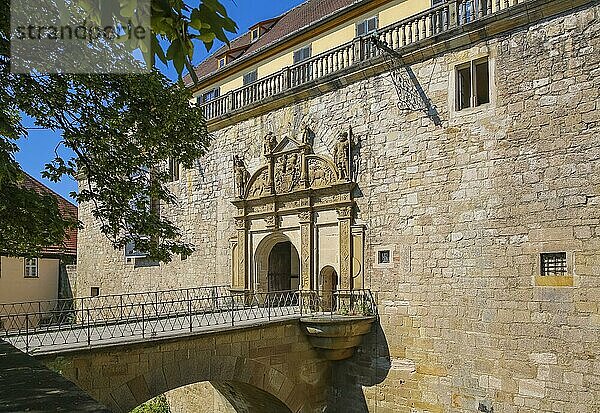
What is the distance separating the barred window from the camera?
28.7 ft

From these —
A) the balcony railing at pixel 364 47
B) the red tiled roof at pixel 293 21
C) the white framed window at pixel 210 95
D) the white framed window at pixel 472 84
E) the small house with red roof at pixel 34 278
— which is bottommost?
the small house with red roof at pixel 34 278

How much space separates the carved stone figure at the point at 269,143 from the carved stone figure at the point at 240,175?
0.93 metres

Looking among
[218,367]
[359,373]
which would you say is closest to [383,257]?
[359,373]

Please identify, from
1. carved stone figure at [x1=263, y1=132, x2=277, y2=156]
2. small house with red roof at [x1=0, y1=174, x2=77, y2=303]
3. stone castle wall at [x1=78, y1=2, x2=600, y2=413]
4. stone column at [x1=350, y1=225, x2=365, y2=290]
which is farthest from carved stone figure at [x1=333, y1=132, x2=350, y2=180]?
small house with red roof at [x1=0, y1=174, x2=77, y2=303]

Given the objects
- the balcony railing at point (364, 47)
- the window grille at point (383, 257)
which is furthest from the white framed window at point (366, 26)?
the window grille at point (383, 257)

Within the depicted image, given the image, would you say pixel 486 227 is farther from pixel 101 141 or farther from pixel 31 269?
pixel 31 269

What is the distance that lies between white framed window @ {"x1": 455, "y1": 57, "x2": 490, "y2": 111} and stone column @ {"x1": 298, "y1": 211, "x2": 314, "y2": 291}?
13.6 ft

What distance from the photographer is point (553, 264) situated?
888 cm

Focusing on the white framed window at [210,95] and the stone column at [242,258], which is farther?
the white framed window at [210,95]

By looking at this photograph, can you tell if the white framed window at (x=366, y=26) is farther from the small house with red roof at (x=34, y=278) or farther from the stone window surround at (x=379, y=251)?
the small house with red roof at (x=34, y=278)

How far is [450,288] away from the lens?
1010 centimetres

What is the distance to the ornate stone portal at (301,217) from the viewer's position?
12039 millimetres

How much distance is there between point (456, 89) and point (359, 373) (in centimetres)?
558

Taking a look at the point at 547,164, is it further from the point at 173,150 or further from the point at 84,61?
the point at 84,61
